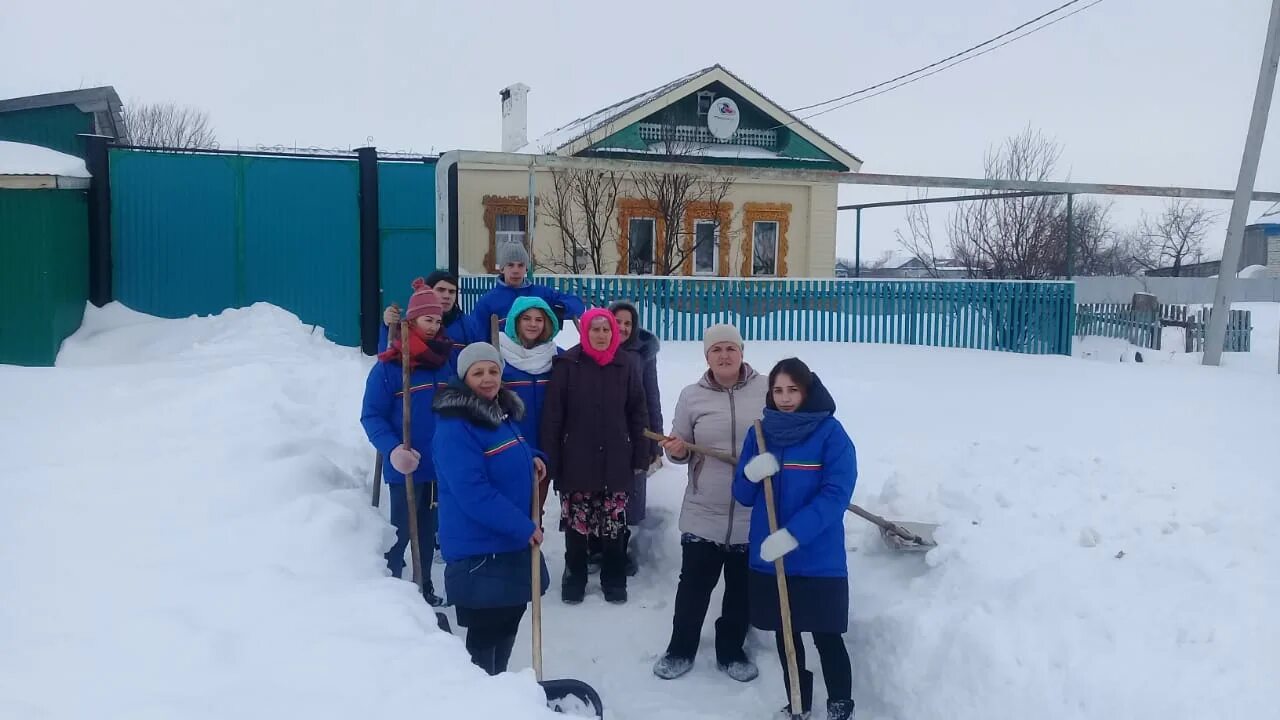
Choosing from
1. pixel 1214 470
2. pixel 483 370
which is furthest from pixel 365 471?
pixel 1214 470

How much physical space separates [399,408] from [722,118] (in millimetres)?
14623

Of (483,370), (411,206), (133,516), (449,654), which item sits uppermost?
(411,206)

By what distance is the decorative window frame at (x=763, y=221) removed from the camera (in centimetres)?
1817

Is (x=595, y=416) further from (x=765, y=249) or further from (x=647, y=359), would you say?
(x=765, y=249)

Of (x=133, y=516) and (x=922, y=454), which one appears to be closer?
(x=133, y=516)

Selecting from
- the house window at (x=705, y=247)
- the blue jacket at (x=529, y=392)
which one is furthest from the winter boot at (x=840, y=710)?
the house window at (x=705, y=247)

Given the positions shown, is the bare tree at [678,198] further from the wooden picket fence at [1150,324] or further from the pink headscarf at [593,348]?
the pink headscarf at [593,348]

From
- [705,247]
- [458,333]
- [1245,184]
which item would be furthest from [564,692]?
[705,247]

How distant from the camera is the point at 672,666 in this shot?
14.4ft

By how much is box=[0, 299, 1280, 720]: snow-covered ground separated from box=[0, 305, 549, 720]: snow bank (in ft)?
0.04

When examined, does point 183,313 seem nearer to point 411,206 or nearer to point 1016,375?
point 411,206

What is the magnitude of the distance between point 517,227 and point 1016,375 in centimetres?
1004

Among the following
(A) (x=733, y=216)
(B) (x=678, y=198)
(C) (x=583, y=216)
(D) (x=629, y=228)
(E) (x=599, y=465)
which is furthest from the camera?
(A) (x=733, y=216)

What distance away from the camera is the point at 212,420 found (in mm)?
5711
